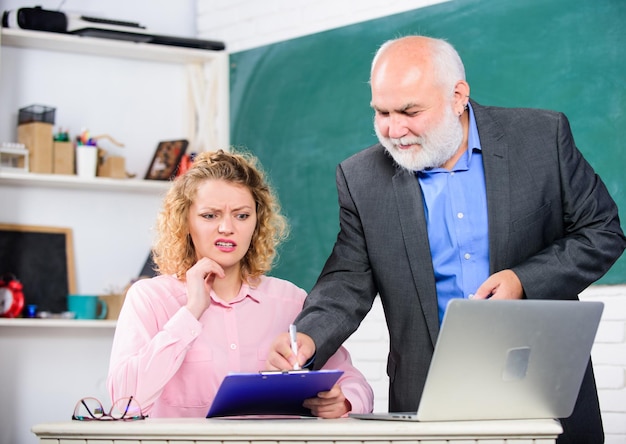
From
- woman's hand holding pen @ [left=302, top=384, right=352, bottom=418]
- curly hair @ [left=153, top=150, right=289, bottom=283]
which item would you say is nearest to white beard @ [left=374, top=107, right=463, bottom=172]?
curly hair @ [left=153, top=150, right=289, bottom=283]

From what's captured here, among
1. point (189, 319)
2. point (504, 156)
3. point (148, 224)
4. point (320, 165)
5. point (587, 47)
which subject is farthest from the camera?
point (148, 224)

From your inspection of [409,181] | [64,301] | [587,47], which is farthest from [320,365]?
[64,301]

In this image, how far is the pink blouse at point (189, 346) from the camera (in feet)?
6.51

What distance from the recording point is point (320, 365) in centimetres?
206

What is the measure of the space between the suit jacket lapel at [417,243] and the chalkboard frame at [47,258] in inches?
91.4

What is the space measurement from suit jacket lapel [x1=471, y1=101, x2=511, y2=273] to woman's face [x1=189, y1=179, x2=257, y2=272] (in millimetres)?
547

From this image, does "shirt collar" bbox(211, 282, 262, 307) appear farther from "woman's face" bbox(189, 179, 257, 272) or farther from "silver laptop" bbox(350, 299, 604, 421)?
"silver laptop" bbox(350, 299, 604, 421)

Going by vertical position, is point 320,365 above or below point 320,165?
below

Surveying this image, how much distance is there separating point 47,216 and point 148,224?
458mm

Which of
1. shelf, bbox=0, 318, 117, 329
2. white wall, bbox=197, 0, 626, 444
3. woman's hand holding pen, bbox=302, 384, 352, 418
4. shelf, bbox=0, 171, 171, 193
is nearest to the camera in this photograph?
woman's hand holding pen, bbox=302, 384, 352, 418

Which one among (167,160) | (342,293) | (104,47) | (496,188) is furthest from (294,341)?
(104,47)

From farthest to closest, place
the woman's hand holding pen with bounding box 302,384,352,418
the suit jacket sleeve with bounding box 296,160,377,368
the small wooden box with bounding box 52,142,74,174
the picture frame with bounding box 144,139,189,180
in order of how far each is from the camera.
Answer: the picture frame with bounding box 144,139,189,180 → the small wooden box with bounding box 52,142,74,174 → the suit jacket sleeve with bounding box 296,160,377,368 → the woman's hand holding pen with bounding box 302,384,352,418

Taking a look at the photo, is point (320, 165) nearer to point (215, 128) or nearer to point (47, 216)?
point (215, 128)

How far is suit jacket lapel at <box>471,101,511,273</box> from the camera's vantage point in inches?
84.7
